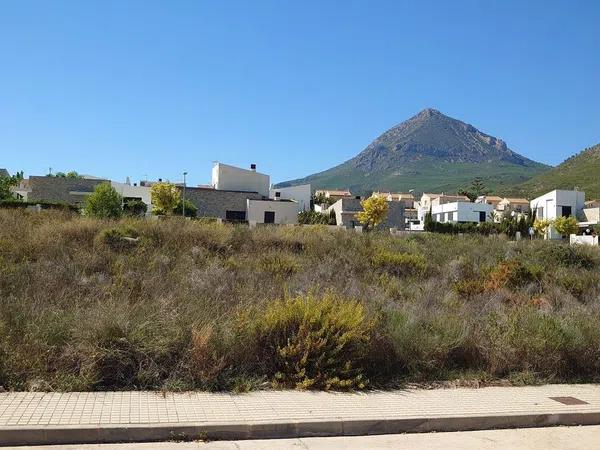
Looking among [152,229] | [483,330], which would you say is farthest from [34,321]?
[152,229]

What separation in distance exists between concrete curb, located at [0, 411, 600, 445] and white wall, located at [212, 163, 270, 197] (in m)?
75.3

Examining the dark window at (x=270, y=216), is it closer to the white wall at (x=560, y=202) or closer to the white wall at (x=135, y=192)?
the white wall at (x=135, y=192)

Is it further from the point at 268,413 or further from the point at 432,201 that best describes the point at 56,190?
the point at 432,201

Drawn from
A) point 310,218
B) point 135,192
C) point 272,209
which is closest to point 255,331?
point 310,218

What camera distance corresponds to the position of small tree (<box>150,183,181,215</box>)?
203 feet

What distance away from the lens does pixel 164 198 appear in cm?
6203

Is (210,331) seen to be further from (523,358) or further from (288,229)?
(288,229)

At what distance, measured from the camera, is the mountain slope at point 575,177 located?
130 meters

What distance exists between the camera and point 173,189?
63312 mm

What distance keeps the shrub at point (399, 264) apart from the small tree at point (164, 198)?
47.5 metres

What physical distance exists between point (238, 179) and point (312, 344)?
75.3 meters

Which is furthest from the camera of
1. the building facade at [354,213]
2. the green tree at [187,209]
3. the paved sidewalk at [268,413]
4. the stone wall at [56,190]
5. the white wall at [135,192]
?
the building facade at [354,213]

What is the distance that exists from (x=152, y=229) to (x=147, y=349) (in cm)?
1121

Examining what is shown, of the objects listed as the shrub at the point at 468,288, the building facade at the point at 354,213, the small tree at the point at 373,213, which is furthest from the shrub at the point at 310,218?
the shrub at the point at 468,288
